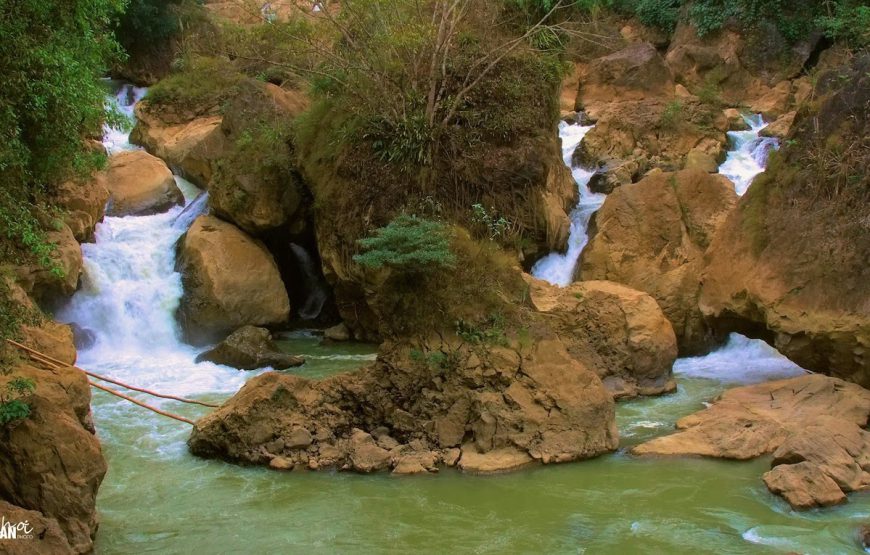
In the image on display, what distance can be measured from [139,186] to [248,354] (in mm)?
6907

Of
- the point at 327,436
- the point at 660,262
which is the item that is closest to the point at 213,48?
the point at 660,262

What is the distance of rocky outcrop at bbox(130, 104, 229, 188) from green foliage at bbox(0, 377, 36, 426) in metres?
12.7

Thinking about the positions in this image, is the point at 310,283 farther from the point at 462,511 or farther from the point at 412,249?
the point at 462,511

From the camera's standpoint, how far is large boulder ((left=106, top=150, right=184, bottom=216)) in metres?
→ 18.1

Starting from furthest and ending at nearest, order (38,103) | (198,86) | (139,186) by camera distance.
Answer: (198,86)
(139,186)
(38,103)

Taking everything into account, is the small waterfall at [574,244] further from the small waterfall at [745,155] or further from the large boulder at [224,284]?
the large boulder at [224,284]

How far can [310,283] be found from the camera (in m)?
17.9

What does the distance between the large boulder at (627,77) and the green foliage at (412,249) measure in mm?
16200

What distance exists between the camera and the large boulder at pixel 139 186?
1808cm

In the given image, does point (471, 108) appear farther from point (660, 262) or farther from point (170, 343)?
point (170, 343)

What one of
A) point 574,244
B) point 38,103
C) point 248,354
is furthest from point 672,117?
point 38,103

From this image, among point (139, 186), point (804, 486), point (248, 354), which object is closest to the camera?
point (804, 486)

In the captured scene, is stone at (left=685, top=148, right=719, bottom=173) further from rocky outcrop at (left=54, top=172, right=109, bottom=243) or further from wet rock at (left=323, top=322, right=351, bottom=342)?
rocky outcrop at (left=54, top=172, right=109, bottom=243)

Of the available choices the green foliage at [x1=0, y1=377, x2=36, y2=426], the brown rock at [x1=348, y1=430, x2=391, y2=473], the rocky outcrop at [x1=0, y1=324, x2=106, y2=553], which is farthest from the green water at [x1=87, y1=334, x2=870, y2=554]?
the green foliage at [x1=0, y1=377, x2=36, y2=426]
